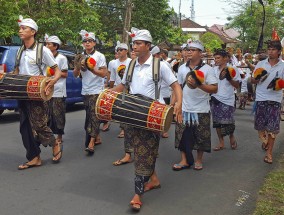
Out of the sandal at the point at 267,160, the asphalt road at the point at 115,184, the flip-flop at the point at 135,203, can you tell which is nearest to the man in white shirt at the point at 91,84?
the asphalt road at the point at 115,184

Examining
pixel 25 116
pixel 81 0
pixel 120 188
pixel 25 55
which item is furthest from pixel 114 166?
pixel 81 0

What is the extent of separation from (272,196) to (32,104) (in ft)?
10.6

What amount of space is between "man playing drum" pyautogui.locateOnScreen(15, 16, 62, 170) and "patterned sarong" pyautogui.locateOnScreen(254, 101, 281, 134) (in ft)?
10.4

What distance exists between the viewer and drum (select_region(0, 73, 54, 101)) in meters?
4.77

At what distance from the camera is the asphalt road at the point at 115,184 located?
13.0ft

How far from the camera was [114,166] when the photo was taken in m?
5.49

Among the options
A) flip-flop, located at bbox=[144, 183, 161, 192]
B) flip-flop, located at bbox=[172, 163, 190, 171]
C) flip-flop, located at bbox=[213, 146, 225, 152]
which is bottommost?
flip-flop, located at bbox=[213, 146, 225, 152]

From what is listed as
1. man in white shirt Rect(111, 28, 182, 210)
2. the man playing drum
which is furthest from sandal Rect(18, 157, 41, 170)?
man in white shirt Rect(111, 28, 182, 210)

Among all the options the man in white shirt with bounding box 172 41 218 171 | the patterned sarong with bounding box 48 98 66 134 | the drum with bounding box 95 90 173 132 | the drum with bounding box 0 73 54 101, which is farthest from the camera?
the patterned sarong with bounding box 48 98 66 134

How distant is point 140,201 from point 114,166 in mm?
1562

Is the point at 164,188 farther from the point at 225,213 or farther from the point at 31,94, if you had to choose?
the point at 31,94

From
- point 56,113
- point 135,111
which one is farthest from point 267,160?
point 56,113

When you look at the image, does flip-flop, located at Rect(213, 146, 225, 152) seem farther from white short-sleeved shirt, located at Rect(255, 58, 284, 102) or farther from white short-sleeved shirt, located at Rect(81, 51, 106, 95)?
white short-sleeved shirt, located at Rect(81, 51, 106, 95)

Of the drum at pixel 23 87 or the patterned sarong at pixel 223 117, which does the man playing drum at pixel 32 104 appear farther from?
the patterned sarong at pixel 223 117
